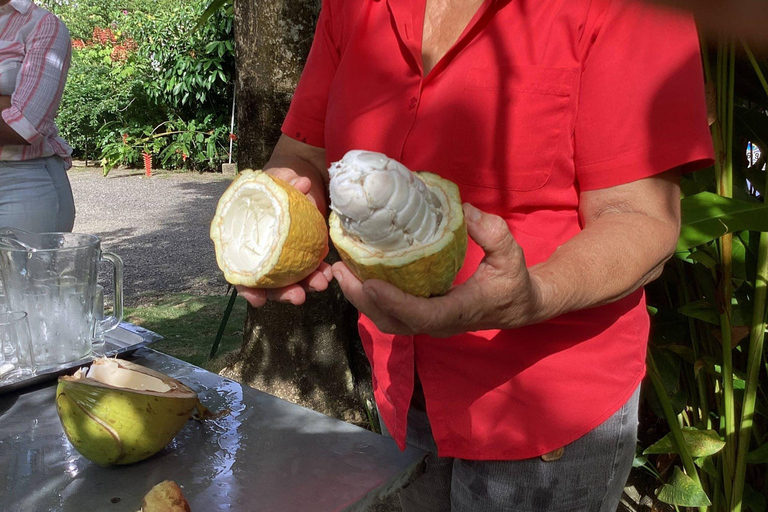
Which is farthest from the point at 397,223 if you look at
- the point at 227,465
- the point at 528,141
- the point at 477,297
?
the point at 227,465

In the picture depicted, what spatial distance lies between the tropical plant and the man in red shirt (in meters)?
0.54

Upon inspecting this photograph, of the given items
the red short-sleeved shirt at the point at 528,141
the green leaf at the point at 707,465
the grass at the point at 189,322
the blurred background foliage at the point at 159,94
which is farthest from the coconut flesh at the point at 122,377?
the blurred background foliage at the point at 159,94

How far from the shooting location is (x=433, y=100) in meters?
1.27

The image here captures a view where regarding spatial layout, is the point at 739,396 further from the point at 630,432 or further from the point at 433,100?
the point at 433,100

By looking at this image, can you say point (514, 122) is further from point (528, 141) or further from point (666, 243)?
point (666, 243)

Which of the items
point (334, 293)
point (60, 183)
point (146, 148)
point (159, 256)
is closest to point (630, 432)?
point (334, 293)

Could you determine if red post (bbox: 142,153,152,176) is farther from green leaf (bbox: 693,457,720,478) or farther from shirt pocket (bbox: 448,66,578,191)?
shirt pocket (bbox: 448,66,578,191)

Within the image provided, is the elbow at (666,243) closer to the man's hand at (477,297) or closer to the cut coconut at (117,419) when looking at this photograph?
the man's hand at (477,297)

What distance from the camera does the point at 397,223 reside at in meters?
1.10

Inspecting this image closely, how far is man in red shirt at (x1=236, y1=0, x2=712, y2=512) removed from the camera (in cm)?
110

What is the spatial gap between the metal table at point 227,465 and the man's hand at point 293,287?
275 mm

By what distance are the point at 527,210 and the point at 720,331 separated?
108 cm

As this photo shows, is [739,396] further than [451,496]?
Yes

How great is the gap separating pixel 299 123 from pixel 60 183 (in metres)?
1.86
